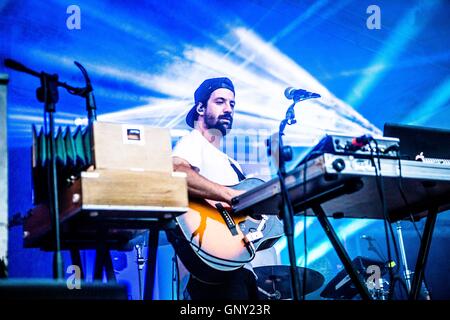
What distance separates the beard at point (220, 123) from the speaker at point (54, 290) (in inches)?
94.8

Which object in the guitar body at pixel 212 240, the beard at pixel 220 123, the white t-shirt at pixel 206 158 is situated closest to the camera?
the guitar body at pixel 212 240

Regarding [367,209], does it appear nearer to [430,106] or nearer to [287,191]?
[287,191]

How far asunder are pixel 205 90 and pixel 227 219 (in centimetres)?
109

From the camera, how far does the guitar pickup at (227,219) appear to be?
3.61m

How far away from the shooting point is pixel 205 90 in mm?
4348

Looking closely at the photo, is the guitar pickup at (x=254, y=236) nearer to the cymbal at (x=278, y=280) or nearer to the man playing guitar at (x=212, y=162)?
the man playing guitar at (x=212, y=162)

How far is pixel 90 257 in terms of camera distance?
402cm

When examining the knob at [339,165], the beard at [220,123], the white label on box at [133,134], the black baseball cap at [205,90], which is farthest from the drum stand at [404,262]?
the white label on box at [133,134]

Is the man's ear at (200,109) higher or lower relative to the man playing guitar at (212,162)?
higher

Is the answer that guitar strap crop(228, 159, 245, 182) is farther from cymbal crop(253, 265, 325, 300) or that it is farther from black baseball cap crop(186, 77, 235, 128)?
cymbal crop(253, 265, 325, 300)

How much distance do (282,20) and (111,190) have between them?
2598 mm

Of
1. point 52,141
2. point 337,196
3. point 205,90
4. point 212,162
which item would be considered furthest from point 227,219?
point 52,141

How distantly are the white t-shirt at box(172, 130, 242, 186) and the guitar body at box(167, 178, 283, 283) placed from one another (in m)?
0.38

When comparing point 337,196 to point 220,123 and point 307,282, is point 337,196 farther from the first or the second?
Answer: point 220,123
